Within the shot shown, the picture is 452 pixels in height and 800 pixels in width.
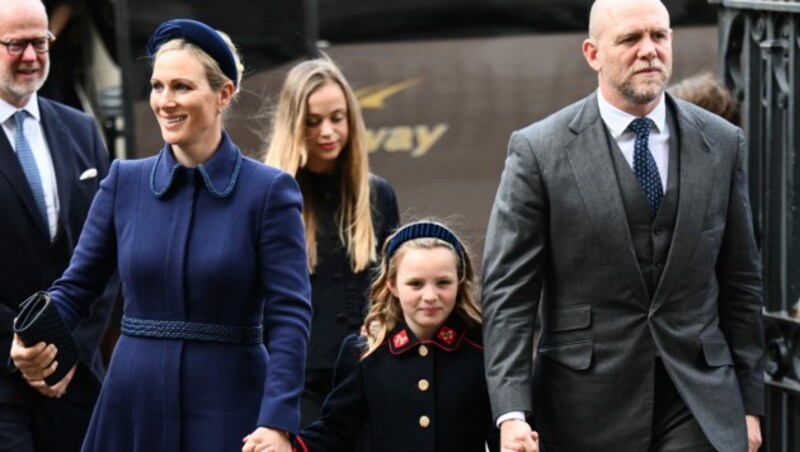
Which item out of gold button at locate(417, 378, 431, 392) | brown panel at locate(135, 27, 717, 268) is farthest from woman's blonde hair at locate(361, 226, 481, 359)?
brown panel at locate(135, 27, 717, 268)

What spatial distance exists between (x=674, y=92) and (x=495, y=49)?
4084 millimetres

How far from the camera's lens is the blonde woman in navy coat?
17.3 ft

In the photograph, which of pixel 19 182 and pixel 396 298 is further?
pixel 19 182

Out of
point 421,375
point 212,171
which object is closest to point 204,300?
point 212,171

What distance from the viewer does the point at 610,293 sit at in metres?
5.38

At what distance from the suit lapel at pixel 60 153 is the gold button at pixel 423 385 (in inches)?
59.9

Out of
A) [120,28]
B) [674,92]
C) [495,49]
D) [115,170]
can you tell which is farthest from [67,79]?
[115,170]

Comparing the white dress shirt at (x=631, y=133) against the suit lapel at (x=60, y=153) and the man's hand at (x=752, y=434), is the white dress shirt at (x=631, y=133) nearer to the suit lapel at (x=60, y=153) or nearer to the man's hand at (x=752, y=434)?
the man's hand at (x=752, y=434)

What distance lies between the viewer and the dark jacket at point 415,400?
18.5ft

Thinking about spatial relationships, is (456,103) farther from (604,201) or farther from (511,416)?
(511,416)

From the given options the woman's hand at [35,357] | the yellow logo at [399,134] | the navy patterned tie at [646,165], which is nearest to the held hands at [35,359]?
the woman's hand at [35,357]

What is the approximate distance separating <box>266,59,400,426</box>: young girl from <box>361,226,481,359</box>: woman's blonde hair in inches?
35.8

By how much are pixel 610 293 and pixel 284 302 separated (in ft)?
3.03

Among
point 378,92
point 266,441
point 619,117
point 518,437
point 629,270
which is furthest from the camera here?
point 378,92
